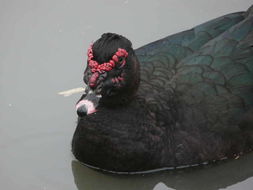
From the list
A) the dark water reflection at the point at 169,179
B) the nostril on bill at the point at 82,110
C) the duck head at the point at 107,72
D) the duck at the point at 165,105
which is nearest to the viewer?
the nostril on bill at the point at 82,110

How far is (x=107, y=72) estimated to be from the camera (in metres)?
6.30

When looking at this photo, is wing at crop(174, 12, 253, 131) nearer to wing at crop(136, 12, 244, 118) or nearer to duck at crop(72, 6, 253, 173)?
duck at crop(72, 6, 253, 173)

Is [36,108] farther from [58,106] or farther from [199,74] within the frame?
[199,74]

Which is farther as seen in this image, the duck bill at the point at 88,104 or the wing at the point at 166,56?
the wing at the point at 166,56

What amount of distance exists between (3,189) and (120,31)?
334 centimetres

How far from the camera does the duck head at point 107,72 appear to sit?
6250 mm

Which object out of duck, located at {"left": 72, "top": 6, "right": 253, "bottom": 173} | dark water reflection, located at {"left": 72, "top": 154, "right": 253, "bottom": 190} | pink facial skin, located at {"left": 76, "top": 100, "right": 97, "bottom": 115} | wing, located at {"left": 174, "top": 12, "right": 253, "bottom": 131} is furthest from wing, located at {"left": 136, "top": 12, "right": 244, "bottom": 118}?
pink facial skin, located at {"left": 76, "top": 100, "right": 97, "bottom": 115}

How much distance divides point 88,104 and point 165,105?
1036 millimetres

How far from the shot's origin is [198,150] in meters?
6.86

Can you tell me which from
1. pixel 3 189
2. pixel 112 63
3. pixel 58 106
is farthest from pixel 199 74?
pixel 3 189

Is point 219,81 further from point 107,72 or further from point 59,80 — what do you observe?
point 59,80

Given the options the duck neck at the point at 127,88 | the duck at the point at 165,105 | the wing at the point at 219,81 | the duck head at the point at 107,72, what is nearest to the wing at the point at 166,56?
the duck at the point at 165,105

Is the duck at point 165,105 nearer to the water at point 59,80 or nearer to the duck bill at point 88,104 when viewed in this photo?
the duck bill at point 88,104

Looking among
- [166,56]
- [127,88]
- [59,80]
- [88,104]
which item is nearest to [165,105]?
[127,88]
